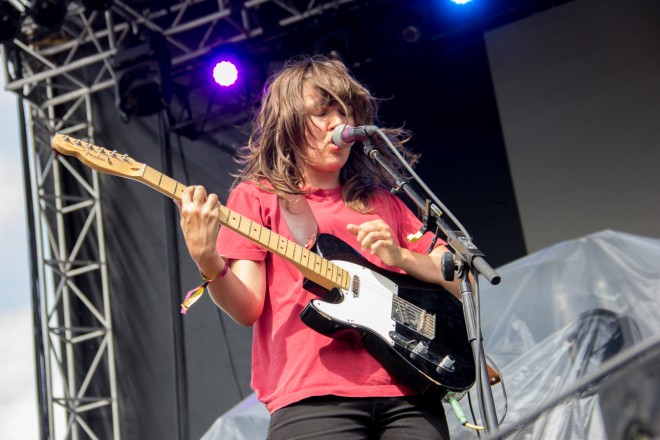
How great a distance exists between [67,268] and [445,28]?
304 centimetres

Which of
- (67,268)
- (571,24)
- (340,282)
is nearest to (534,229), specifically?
(571,24)

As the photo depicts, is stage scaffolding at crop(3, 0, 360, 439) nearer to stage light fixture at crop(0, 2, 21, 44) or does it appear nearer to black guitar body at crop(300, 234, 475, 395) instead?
stage light fixture at crop(0, 2, 21, 44)

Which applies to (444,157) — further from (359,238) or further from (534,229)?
(359,238)

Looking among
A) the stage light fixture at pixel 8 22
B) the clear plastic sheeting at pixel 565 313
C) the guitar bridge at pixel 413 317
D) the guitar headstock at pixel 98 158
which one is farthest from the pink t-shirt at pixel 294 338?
the stage light fixture at pixel 8 22

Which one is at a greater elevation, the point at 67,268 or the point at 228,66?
the point at 228,66

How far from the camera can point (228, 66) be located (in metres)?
5.43

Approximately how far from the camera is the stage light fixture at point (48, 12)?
4801 millimetres

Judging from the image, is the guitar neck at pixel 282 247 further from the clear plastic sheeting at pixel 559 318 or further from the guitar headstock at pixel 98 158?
the clear plastic sheeting at pixel 559 318

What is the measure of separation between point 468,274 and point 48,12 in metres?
3.87

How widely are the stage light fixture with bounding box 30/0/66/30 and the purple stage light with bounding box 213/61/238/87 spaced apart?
104 centimetres

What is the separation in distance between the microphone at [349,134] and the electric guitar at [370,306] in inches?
9.8

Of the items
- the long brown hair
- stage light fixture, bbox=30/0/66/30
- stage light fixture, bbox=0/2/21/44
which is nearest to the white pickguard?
the long brown hair

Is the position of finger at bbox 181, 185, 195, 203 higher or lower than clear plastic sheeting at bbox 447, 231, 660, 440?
higher

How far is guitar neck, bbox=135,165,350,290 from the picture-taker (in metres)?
1.92
